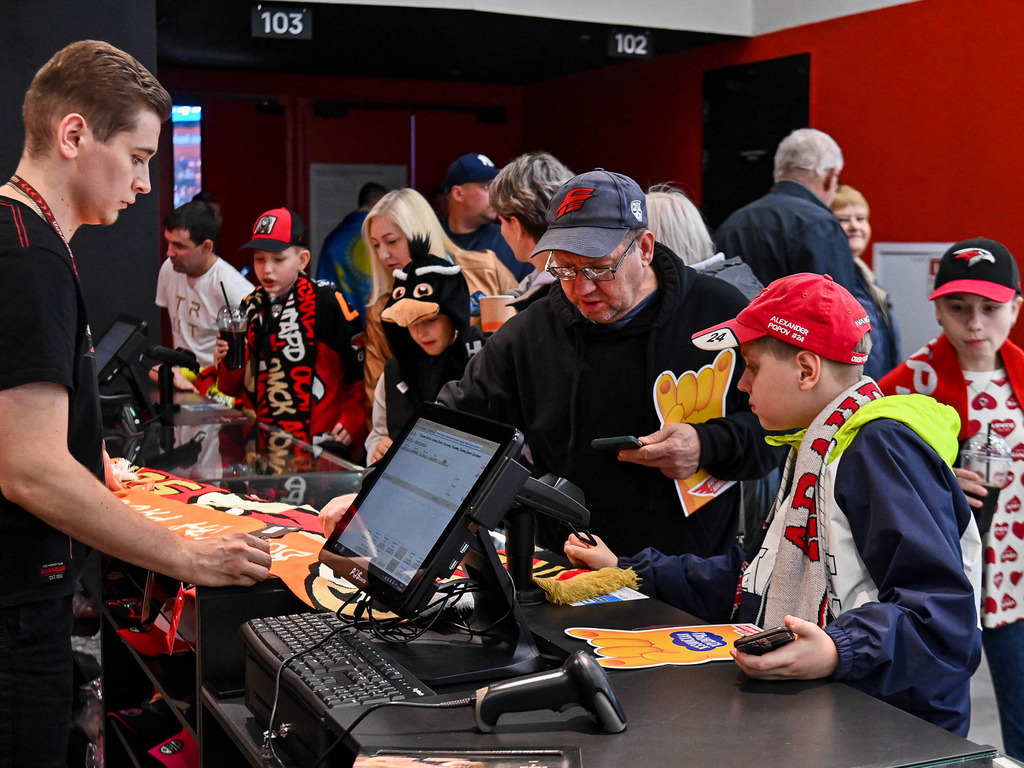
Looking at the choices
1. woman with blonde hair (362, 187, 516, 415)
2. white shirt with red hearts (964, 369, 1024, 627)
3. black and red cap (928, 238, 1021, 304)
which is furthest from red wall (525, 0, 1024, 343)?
woman with blonde hair (362, 187, 516, 415)

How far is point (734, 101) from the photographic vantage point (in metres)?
7.41

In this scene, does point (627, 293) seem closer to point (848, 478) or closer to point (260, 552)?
point (848, 478)

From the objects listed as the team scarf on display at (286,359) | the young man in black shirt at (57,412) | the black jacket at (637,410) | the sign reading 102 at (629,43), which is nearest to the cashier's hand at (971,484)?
the black jacket at (637,410)

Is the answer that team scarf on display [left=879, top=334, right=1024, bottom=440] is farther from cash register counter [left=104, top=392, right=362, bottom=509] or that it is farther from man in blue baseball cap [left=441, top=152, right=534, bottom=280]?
man in blue baseball cap [left=441, top=152, right=534, bottom=280]

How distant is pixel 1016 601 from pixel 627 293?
53.7 inches

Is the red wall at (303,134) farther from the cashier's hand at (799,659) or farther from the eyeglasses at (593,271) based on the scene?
the cashier's hand at (799,659)

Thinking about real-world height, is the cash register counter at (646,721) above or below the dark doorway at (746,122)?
below

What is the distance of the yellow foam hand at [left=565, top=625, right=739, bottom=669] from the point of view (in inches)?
54.9

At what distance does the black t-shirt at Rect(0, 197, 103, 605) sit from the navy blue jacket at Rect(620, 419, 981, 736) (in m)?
→ 1.18

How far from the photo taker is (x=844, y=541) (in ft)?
4.90

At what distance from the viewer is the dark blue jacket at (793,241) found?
→ 3693 mm

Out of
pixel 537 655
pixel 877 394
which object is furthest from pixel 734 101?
pixel 537 655

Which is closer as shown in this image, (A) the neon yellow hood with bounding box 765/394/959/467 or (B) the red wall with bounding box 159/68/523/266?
(A) the neon yellow hood with bounding box 765/394/959/467

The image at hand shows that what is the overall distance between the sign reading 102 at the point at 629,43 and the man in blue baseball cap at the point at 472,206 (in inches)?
101
